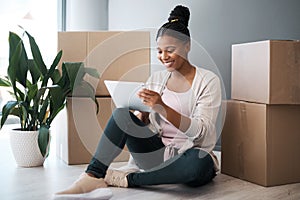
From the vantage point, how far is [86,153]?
221 centimetres

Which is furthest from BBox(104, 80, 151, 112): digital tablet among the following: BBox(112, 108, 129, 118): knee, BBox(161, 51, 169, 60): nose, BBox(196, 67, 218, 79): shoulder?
BBox(196, 67, 218, 79): shoulder

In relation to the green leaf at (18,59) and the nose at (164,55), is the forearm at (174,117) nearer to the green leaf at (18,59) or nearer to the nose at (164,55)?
the nose at (164,55)

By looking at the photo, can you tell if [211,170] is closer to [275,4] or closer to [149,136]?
[149,136]

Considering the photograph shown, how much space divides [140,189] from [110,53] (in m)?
0.81

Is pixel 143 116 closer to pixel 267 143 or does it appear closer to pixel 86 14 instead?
pixel 267 143

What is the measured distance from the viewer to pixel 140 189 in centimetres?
173

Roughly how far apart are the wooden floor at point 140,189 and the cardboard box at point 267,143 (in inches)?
2.0

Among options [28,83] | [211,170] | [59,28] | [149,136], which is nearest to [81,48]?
[28,83]

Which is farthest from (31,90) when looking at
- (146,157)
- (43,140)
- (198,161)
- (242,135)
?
(242,135)

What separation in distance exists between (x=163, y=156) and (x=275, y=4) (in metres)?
1.04

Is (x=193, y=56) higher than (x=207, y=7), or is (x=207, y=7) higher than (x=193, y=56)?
(x=207, y=7)

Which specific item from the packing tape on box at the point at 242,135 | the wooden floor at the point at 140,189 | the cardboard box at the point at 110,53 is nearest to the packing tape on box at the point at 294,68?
the packing tape on box at the point at 242,135

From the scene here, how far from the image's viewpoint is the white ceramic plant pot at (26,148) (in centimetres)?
209

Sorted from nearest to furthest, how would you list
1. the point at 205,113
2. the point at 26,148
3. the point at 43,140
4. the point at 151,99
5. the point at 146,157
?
1. the point at 151,99
2. the point at 205,113
3. the point at 146,157
4. the point at 43,140
5. the point at 26,148
